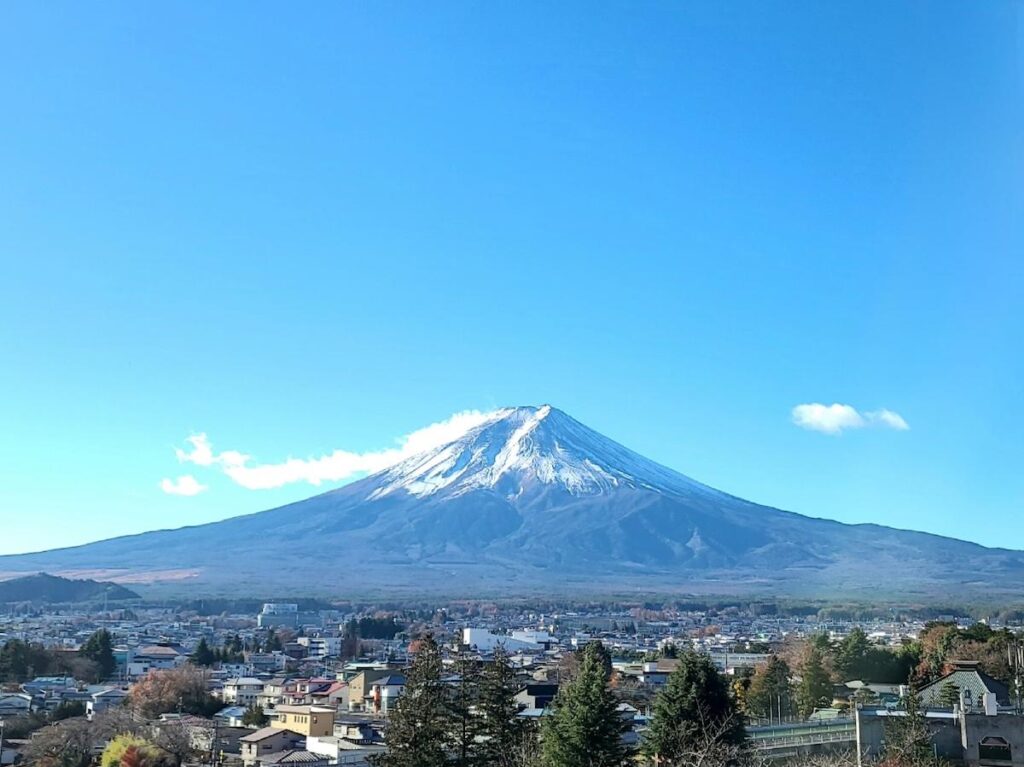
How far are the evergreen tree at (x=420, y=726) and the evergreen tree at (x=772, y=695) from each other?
1089 centimetres

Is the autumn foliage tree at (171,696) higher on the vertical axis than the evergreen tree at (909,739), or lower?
lower

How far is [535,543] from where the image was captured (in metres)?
106

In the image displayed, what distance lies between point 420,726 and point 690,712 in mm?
3423

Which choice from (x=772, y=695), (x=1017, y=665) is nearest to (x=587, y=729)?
(x=1017, y=665)

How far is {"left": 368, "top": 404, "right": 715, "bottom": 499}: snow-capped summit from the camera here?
381 feet

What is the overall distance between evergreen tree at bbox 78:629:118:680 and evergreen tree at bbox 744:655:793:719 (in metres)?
22.3

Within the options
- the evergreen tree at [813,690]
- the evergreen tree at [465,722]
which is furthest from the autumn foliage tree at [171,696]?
the evergreen tree at [813,690]

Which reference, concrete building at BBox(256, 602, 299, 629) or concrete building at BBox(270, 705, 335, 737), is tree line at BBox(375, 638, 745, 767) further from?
concrete building at BBox(256, 602, 299, 629)

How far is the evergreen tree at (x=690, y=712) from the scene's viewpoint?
1391 cm

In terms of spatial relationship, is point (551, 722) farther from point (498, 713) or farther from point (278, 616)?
point (278, 616)

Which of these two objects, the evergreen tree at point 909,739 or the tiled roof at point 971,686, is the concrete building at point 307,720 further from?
the evergreen tree at point 909,739

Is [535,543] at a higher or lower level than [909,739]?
higher

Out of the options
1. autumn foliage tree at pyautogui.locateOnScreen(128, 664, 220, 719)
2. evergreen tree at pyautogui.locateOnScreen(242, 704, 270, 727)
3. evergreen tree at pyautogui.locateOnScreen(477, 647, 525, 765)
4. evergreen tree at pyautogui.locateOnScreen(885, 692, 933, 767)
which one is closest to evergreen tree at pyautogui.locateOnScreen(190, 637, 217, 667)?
autumn foliage tree at pyautogui.locateOnScreen(128, 664, 220, 719)

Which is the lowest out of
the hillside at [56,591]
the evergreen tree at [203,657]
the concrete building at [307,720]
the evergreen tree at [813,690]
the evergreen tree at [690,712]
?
the concrete building at [307,720]
